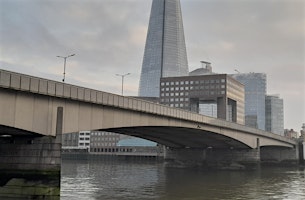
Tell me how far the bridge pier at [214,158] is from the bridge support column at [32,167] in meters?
61.5

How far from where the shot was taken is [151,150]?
16838 centimetres

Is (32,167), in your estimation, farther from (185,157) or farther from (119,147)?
(119,147)

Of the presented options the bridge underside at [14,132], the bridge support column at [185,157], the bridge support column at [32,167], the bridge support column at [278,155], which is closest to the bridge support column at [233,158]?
the bridge support column at [185,157]

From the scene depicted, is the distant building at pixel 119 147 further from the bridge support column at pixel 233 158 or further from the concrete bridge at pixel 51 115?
the concrete bridge at pixel 51 115

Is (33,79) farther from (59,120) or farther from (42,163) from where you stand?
(42,163)

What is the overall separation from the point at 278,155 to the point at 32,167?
321ft

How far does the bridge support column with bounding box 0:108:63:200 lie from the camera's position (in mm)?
29750

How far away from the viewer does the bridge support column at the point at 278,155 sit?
11431 cm

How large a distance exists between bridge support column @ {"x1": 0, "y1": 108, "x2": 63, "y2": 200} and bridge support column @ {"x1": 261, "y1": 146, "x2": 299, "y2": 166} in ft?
307

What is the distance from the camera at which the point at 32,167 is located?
99.8 feet

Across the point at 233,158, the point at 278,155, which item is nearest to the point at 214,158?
the point at 233,158

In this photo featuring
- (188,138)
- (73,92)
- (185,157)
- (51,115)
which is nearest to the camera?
(51,115)

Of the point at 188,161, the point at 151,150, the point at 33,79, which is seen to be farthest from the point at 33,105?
the point at 151,150

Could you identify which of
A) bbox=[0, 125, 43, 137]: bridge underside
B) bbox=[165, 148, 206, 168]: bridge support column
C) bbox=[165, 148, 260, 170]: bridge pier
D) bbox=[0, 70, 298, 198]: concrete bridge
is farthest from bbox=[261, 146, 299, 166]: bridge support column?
bbox=[0, 125, 43, 137]: bridge underside
